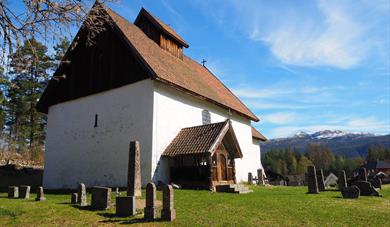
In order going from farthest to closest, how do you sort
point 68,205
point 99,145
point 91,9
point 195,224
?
point 99,145
point 68,205
point 195,224
point 91,9

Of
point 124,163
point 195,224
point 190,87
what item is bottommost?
point 195,224

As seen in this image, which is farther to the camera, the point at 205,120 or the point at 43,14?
the point at 205,120

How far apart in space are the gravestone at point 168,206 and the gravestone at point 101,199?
2.54 m

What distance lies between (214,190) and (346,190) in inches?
246

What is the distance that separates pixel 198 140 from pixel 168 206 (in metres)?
8.76

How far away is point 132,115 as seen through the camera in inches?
773

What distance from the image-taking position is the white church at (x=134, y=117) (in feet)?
60.6

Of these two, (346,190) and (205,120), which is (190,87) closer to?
(205,120)

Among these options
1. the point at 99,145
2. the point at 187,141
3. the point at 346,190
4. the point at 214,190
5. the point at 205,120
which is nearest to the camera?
the point at 346,190

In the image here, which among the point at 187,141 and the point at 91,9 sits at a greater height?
the point at 91,9

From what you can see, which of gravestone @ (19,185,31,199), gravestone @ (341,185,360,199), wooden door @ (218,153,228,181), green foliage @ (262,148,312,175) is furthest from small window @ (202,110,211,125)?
green foliage @ (262,148,312,175)

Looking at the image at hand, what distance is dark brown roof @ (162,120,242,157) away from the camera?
17.4 meters

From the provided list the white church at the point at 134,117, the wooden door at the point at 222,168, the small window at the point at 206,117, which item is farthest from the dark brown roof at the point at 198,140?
the small window at the point at 206,117

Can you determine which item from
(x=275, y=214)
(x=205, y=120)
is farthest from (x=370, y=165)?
(x=275, y=214)
